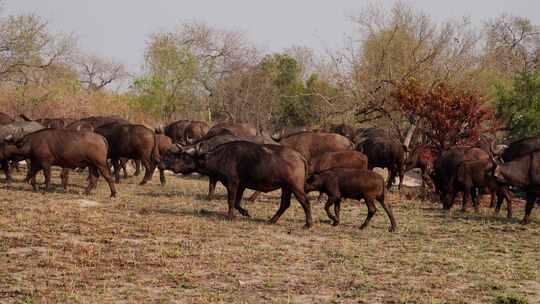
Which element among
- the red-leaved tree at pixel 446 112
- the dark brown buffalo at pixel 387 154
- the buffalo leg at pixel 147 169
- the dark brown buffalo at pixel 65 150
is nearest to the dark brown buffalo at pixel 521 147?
the red-leaved tree at pixel 446 112

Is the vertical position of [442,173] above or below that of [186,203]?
above

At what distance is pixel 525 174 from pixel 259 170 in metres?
5.79

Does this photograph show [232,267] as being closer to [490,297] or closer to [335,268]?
[335,268]

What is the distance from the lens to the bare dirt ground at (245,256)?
330 inches

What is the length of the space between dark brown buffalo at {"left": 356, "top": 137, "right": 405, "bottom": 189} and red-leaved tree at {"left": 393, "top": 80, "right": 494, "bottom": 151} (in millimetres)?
1327

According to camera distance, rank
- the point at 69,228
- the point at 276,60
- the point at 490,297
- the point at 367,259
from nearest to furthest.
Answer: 1. the point at 490,297
2. the point at 367,259
3. the point at 69,228
4. the point at 276,60

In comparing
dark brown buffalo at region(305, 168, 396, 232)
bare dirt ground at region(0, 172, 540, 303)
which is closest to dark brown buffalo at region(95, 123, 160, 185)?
bare dirt ground at region(0, 172, 540, 303)

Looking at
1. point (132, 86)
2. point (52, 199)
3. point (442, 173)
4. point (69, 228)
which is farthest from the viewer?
point (132, 86)

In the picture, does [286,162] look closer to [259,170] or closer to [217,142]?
[259,170]

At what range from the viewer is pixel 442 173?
1891 cm

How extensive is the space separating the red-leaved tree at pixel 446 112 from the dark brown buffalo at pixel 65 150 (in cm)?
1070

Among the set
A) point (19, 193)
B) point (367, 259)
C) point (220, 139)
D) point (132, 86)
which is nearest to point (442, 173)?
point (220, 139)

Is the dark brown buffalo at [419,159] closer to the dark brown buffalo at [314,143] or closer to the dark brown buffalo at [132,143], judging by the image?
the dark brown buffalo at [314,143]

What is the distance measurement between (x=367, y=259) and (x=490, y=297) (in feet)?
7.64
